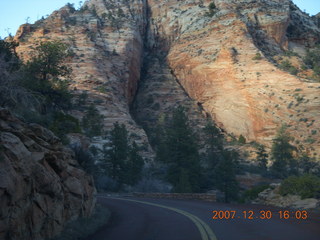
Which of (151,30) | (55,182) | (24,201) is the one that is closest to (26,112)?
(55,182)

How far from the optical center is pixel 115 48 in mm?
70625

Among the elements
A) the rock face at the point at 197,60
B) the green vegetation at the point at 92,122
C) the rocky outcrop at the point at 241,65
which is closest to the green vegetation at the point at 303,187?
the green vegetation at the point at 92,122

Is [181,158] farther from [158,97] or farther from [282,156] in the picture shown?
[158,97]

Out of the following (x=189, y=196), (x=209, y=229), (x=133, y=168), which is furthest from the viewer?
A: (x=133, y=168)

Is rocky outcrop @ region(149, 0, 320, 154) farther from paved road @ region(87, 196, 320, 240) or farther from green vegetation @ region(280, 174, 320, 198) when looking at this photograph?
paved road @ region(87, 196, 320, 240)

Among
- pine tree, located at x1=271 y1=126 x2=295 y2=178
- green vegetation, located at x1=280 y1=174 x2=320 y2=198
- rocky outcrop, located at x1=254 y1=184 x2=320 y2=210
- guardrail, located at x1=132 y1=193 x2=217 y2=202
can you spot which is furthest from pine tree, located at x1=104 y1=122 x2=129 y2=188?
green vegetation, located at x1=280 y1=174 x2=320 y2=198

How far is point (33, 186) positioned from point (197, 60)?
61849 millimetres

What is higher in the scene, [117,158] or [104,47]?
[104,47]

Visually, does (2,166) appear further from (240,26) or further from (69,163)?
(240,26)

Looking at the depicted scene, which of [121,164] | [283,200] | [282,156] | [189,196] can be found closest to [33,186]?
[283,200]

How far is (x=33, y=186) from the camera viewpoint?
9.06 meters

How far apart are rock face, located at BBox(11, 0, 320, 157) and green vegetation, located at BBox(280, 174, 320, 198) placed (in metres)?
31.4

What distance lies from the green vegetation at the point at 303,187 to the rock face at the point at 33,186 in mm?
11282

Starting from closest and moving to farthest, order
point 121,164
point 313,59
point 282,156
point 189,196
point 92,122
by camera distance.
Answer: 1. point 189,196
2. point 121,164
3. point 282,156
4. point 92,122
5. point 313,59
